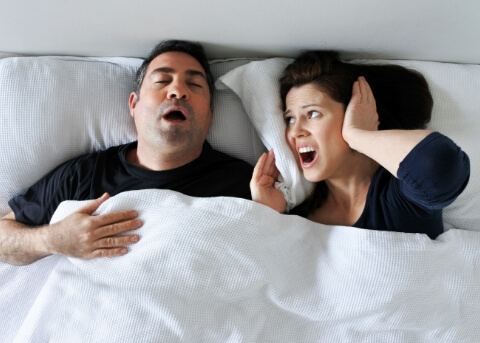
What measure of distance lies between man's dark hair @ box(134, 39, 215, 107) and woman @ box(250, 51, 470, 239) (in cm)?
23

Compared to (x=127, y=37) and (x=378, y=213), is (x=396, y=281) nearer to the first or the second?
(x=378, y=213)

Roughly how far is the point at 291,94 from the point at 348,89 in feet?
0.50

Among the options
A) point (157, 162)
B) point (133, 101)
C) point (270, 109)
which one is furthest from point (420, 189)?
point (133, 101)

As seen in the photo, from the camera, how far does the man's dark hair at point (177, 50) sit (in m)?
1.20

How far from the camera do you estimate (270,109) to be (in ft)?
3.92

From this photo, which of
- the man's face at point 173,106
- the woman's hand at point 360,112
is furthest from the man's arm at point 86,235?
the woman's hand at point 360,112

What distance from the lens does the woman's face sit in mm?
1084

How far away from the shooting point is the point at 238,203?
104 cm

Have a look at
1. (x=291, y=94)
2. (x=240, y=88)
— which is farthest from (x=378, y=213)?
(x=240, y=88)

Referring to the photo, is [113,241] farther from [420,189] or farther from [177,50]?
[420,189]

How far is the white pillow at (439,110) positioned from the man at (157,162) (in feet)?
0.39

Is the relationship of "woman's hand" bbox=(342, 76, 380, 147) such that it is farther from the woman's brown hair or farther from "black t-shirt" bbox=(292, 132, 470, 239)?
"black t-shirt" bbox=(292, 132, 470, 239)

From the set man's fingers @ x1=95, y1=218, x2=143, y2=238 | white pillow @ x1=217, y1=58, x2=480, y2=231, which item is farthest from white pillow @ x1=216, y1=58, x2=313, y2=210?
man's fingers @ x1=95, y1=218, x2=143, y2=238

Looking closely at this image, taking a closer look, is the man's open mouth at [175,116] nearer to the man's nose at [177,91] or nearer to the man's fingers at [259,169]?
the man's nose at [177,91]
